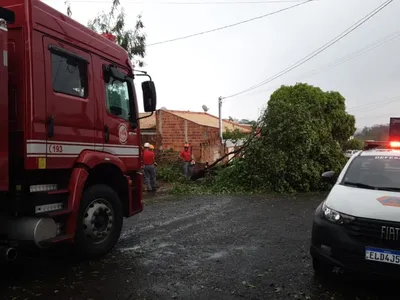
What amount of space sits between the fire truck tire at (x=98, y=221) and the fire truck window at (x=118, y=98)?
1164 mm

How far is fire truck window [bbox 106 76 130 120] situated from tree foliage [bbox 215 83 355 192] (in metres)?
7.71

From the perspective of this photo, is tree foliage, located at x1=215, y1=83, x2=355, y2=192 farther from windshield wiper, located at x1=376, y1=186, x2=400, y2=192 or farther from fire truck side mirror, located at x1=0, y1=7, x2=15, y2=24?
fire truck side mirror, located at x1=0, y1=7, x2=15, y2=24

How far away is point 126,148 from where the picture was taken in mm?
6055

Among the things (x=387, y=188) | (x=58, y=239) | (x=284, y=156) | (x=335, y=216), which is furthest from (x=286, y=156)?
(x=58, y=239)

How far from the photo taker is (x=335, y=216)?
432 cm

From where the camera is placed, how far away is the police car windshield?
5.00m

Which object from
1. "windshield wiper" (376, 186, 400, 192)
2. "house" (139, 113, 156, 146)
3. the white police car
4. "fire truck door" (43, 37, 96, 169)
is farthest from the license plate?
"house" (139, 113, 156, 146)

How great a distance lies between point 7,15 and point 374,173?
16.2 ft

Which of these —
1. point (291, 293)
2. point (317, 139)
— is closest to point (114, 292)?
point (291, 293)

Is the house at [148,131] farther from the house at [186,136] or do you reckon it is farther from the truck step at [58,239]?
the truck step at [58,239]

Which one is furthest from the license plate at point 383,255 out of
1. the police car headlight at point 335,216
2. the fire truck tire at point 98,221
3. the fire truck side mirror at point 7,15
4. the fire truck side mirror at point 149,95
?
the fire truck side mirror at point 7,15

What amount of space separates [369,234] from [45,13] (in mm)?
4444

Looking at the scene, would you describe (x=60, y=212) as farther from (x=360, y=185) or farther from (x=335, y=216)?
(x=360, y=185)

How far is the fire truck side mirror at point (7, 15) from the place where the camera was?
3969mm
